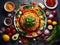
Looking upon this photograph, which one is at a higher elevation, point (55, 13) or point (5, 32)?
point (55, 13)

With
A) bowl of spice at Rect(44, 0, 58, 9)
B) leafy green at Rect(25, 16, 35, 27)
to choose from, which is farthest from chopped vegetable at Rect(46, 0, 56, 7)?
leafy green at Rect(25, 16, 35, 27)

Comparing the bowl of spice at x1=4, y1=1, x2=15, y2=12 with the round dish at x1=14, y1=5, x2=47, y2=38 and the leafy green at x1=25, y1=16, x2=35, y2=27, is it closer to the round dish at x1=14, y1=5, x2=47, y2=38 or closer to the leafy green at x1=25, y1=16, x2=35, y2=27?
the round dish at x1=14, y1=5, x2=47, y2=38

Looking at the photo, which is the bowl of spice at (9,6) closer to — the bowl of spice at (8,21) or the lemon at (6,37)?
the bowl of spice at (8,21)

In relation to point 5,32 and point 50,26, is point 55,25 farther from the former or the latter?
point 5,32

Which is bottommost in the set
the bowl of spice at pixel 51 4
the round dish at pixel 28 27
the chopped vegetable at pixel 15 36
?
the chopped vegetable at pixel 15 36

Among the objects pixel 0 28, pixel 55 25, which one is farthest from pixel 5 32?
pixel 55 25

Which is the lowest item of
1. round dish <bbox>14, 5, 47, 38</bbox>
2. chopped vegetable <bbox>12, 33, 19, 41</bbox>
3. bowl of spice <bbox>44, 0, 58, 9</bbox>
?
chopped vegetable <bbox>12, 33, 19, 41</bbox>

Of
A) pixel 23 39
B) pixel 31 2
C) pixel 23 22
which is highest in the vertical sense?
pixel 31 2

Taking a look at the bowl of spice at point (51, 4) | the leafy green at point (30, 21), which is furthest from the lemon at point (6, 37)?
the bowl of spice at point (51, 4)

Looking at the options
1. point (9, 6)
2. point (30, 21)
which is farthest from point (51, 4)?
point (9, 6)

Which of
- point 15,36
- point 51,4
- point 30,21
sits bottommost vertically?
point 15,36

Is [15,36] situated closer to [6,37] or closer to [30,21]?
[6,37]
